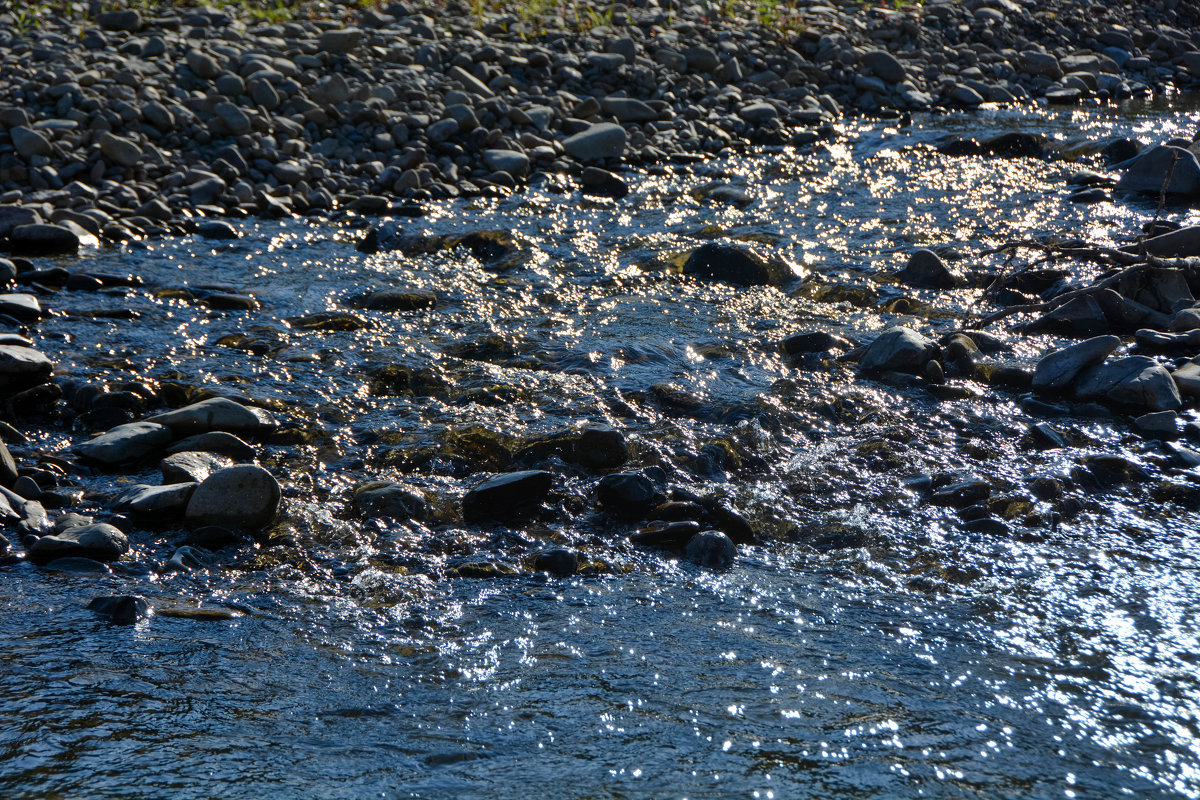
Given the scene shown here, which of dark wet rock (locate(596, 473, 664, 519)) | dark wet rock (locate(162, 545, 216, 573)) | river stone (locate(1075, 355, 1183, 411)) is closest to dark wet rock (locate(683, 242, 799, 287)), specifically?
river stone (locate(1075, 355, 1183, 411))

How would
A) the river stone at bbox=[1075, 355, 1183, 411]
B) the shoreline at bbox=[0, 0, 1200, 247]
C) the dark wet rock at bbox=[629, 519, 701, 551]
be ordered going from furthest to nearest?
the shoreline at bbox=[0, 0, 1200, 247] < the river stone at bbox=[1075, 355, 1183, 411] < the dark wet rock at bbox=[629, 519, 701, 551]

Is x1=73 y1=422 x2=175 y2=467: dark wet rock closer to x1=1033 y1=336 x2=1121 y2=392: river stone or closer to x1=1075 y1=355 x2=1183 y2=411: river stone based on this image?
x1=1033 y1=336 x2=1121 y2=392: river stone

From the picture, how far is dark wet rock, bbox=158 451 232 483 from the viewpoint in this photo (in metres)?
3.89

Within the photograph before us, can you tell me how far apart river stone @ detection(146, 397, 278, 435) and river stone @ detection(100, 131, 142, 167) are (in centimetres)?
397

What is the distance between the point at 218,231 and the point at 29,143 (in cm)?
172

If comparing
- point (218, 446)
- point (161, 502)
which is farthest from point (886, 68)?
point (161, 502)

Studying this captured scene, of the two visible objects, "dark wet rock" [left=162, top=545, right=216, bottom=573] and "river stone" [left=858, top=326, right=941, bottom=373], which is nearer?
"dark wet rock" [left=162, top=545, right=216, bottom=573]

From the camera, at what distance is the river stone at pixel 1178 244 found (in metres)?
6.07

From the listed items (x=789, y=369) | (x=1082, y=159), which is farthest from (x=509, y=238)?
(x=1082, y=159)

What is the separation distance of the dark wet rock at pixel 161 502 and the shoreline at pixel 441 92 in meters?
3.41

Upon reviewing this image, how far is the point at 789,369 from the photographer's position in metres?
5.05

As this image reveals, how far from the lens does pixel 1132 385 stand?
4.49 metres

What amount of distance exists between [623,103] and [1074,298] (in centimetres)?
498

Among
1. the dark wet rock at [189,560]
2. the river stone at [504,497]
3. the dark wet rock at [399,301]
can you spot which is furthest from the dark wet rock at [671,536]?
the dark wet rock at [399,301]
